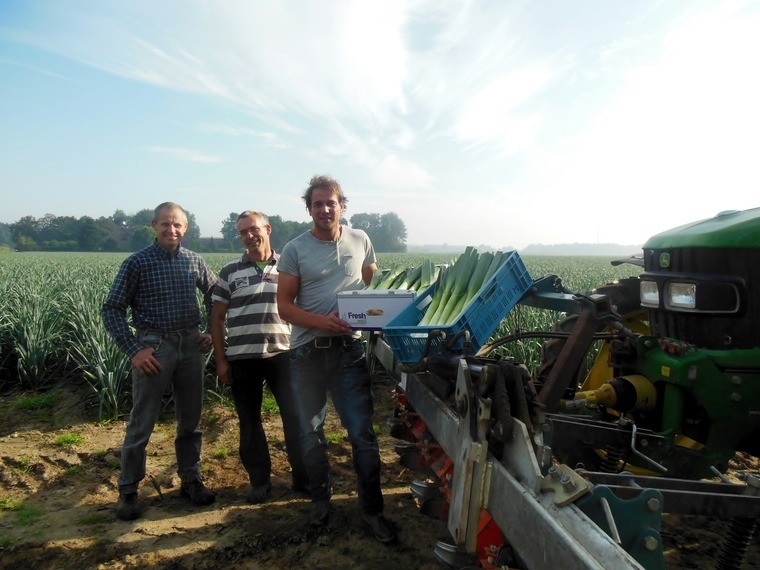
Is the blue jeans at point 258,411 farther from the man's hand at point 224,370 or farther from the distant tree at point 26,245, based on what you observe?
the distant tree at point 26,245

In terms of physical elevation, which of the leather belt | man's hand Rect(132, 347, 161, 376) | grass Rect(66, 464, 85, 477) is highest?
the leather belt

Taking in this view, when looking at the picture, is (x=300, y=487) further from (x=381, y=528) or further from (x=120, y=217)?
(x=120, y=217)

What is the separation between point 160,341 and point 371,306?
5.11 feet

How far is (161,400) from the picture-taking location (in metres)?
3.57

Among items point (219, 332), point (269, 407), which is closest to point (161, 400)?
point (219, 332)

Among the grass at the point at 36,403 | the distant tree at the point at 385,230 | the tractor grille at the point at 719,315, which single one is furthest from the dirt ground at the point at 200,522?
the distant tree at the point at 385,230

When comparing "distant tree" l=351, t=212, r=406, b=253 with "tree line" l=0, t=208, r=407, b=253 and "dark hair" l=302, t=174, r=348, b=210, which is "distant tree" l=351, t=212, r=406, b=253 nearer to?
"tree line" l=0, t=208, r=407, b=253

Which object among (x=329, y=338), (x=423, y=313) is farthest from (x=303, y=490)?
(x=423, y=313)

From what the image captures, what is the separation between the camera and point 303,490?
380 centimetres

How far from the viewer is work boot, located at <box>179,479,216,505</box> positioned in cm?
361

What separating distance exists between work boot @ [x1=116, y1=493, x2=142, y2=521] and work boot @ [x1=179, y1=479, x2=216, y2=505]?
0.33 meters

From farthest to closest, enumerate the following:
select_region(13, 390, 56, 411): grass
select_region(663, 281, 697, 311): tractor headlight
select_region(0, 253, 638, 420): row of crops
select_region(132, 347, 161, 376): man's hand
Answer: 1. select_region(13, 390, 56, 411): grass
2. select_region(0, 253, 638, 420): row of crops
3. select_region(132, 347, 161, 376): man's hand
4. select_region(663, 281, 697, 311): tractor headlight

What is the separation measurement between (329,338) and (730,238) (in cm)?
212

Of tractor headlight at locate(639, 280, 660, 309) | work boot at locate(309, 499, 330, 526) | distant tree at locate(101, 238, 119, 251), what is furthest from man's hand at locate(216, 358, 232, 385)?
distant tree at locate(101, 238, 119, 251)
